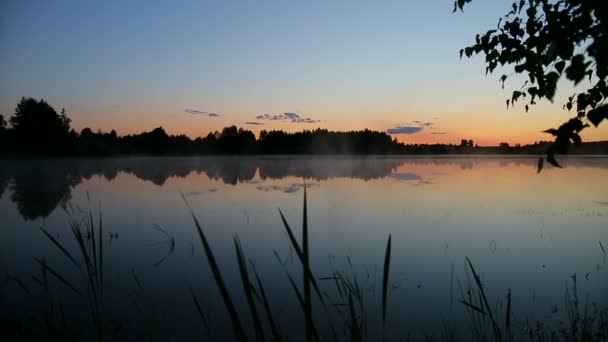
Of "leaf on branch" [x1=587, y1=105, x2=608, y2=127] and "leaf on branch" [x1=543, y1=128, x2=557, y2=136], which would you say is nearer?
"leaf on branch" [x1=587, y1=105, x2=608, y2=127]

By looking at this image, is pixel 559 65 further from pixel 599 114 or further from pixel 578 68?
pixel 578 68

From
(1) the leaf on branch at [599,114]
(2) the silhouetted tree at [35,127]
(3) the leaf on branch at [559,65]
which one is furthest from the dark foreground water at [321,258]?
(2) the silhouetted tree at [35,127]

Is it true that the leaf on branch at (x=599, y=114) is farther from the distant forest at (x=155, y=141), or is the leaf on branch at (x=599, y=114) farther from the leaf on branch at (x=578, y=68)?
the distant forest at (x=155, y=141)

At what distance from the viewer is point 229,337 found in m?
4.38

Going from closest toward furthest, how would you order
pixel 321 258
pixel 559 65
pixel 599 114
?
pixel 599 114
pixel 559 65
pixel 321 258

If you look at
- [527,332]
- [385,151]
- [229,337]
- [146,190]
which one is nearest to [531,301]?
[527,332]

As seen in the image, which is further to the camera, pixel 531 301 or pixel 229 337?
pixel 531 301

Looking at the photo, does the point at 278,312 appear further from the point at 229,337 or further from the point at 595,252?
the point at 595,252

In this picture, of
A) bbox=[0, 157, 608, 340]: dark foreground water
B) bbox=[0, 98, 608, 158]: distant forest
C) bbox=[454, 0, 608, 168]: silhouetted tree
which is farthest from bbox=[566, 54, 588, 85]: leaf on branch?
bbox=[0, 98, 608, 158]: distant forest

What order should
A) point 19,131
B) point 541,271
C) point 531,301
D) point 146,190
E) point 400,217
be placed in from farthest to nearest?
point 19,131 < point 146,190 < point 400,217 < point 541,271 < point 531,301

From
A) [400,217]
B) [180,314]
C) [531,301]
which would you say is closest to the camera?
[180,314]

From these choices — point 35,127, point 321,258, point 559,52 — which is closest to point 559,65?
point 559,52

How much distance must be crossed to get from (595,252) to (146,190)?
2012 cm

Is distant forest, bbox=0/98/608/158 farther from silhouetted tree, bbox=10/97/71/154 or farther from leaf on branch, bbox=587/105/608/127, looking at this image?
leaf on branch, bbox=587/105/608/127
